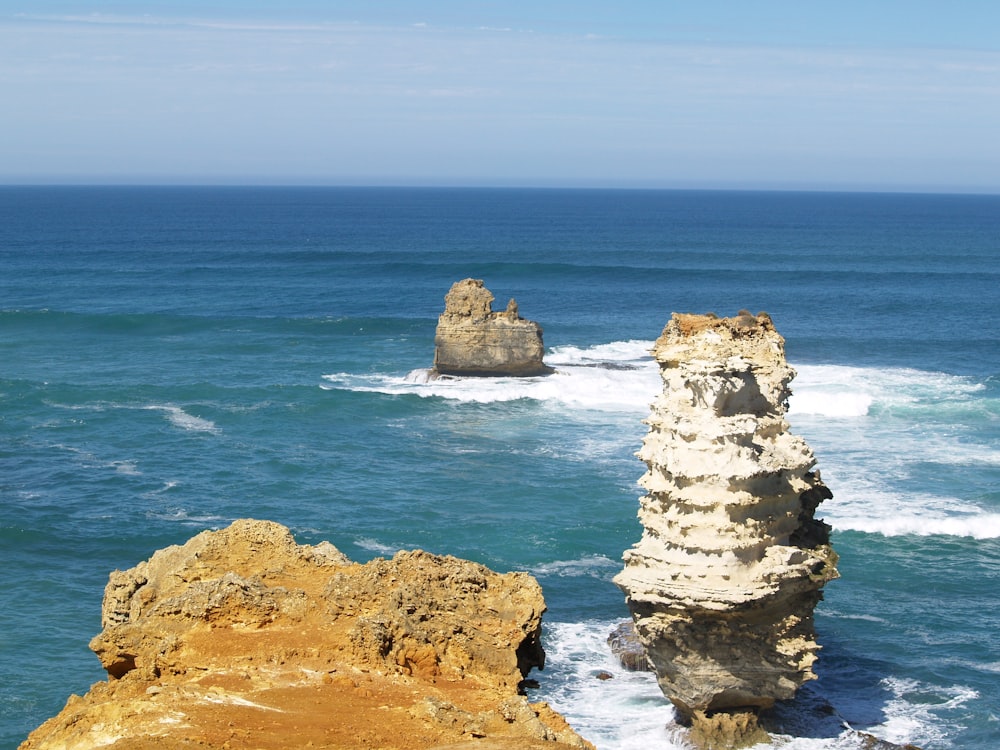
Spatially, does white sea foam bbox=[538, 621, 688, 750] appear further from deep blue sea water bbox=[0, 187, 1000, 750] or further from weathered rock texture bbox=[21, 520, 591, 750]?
weathered rock texture bbox=[21, 520, 591, 750]

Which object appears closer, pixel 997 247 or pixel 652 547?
pixel 652 547

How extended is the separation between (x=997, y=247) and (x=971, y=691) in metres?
123

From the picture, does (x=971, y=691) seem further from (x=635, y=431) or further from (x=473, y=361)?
(x=473, y=361)

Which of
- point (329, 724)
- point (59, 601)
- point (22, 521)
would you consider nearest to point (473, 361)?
point (22, 521)

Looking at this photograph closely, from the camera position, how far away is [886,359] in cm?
6694

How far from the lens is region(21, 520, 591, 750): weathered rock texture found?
12.0 m

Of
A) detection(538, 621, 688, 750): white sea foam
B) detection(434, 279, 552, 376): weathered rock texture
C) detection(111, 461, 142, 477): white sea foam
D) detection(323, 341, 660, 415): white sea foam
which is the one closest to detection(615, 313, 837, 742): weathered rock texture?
detection(538, 621, 688, 750): white sea foam

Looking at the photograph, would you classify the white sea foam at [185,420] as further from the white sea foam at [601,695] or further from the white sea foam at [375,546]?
the white sea foam at [601,695]

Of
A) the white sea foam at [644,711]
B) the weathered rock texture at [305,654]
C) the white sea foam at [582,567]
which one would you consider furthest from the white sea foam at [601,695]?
the weathered rock texture at [305,654]

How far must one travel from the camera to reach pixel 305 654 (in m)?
14.2

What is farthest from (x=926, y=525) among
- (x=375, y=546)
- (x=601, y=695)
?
(x=375, y=546)

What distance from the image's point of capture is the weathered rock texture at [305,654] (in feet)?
39.4

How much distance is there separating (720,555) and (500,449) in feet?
83.2

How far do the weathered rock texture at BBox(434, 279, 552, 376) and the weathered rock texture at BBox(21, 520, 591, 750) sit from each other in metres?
40.4
